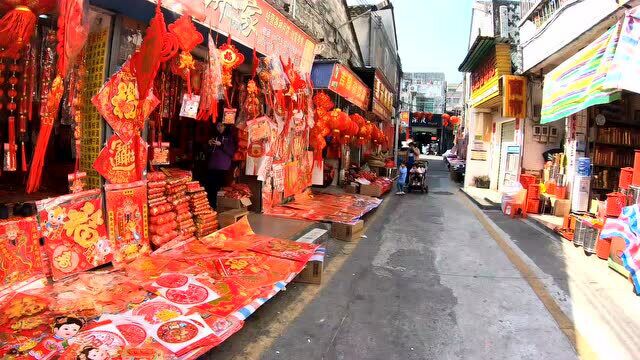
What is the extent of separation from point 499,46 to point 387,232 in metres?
9.30

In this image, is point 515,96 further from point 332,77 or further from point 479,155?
point 332,77

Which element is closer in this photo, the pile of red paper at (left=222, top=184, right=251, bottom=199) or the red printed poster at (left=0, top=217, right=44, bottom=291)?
the red printed poster at (left=0, top=217, right=44, bottom=291)

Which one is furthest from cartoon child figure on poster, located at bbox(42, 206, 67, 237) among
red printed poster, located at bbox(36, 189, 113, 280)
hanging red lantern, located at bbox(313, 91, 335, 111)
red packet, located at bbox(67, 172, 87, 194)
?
hanging red lantern, located at bbox(313, 91, 335, 111)

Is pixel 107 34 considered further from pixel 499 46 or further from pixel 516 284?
pixel 499 46

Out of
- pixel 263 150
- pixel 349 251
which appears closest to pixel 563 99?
pixel 349 251

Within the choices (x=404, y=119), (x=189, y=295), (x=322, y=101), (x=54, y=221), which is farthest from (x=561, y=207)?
(x=404, y=119)

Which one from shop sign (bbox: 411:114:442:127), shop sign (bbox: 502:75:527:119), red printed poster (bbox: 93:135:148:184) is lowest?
red printed poster (bbox: 93:135:148:184)

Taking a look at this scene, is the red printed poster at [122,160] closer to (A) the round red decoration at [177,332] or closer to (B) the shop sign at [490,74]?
(A) the round red decoration at [177,332]

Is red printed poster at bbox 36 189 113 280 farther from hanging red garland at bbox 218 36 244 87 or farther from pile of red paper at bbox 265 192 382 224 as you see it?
pile of red paper at bbox 265 192 382 224

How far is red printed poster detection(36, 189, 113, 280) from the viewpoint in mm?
3826

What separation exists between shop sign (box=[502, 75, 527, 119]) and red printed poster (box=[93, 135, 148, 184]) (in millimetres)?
12471

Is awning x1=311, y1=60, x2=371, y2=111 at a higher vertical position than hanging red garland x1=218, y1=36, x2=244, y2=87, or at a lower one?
higher

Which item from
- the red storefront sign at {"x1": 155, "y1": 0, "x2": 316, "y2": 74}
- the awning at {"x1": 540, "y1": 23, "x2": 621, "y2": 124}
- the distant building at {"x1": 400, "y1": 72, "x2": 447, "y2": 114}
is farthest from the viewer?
the distant building at {"x1": 400, "y1": 72, "x2": 447, "y2": 114}

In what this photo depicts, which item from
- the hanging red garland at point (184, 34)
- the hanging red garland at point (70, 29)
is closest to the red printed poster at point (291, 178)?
the hanging red garland at point (184, 34)
